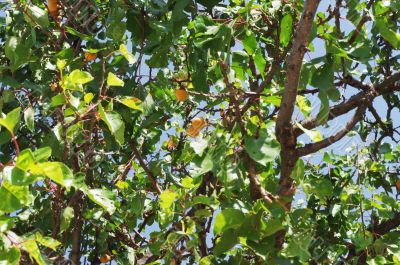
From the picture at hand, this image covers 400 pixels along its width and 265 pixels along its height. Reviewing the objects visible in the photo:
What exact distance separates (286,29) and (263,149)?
16.9 inches

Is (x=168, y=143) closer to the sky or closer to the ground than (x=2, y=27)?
closer to the ground

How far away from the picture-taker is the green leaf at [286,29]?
1.76 metres

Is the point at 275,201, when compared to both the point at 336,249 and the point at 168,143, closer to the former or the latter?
the point at 336,249

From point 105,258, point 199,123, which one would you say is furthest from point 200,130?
point 105,258

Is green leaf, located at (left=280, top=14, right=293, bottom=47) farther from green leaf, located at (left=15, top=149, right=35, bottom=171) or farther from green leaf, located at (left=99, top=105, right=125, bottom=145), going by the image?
green leaf, located at (left=15, top=149, right=35, bottom=171)

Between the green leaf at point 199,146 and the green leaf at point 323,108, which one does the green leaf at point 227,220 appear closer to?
the green leaf at point 199,146

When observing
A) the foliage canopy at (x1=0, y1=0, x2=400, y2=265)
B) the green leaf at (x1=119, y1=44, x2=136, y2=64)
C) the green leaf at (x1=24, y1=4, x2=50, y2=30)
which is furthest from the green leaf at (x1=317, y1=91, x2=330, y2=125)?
the green leaf at (x1=24, y1=4, x2=50, y2=30)

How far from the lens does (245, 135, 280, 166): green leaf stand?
1489 mm

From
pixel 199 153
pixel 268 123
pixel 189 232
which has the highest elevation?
pixel 268 123

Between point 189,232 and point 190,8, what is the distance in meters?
0.64

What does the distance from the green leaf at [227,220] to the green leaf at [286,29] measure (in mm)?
540

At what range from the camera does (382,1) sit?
1.64m

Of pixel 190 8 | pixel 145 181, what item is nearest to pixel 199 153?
pixel 190 8

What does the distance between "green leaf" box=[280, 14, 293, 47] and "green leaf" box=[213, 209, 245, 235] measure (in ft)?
1.77
